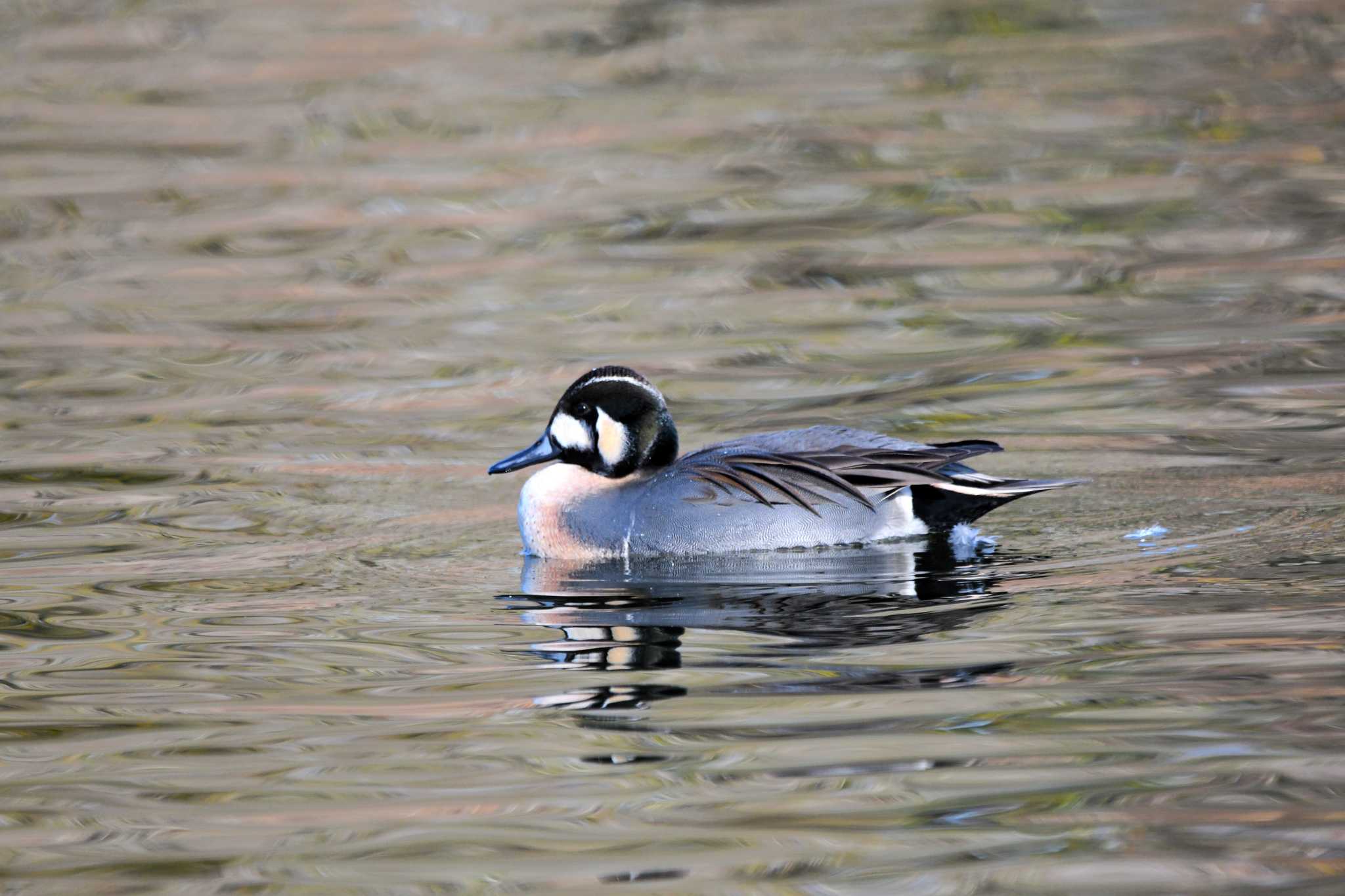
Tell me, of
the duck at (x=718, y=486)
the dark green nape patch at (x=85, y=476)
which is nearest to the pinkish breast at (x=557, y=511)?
the duck at (x=718, y=486)

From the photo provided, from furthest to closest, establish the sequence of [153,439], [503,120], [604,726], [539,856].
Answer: [503,120] < [153,439] < [604,726] < [539,856]

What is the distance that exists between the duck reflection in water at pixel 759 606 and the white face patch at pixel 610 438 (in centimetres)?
48

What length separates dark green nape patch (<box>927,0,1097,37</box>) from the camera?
64.4 feet

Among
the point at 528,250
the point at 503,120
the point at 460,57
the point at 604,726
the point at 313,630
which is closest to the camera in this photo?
the point at 604,726

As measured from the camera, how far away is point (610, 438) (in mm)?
8281

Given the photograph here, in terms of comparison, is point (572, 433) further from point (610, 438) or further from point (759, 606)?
point (759, 606)

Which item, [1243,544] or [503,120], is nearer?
[1243,544]

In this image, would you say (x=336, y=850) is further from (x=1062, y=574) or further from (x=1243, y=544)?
(x=1243, y=544)

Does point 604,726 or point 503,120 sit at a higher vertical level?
point 503,120

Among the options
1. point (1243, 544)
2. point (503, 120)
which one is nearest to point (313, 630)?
point (1243, 544)

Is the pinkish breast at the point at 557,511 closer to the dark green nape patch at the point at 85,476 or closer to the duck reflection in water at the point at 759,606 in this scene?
the duck reflection in water at the point at 759,606

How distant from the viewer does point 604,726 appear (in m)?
5.91

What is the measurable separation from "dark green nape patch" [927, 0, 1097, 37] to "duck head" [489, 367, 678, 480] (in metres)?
12.1

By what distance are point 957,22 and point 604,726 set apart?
49.3 feet
